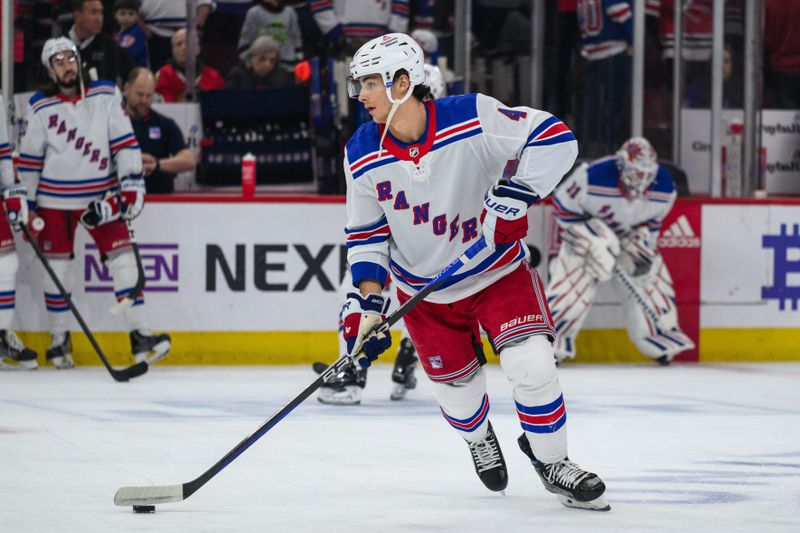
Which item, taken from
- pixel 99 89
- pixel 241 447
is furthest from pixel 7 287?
pixel 241 447

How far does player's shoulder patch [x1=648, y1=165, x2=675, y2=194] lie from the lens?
684cm

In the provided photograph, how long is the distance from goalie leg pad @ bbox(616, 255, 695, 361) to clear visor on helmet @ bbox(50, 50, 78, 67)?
108 inches

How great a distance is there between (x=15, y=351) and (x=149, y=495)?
3.38 m

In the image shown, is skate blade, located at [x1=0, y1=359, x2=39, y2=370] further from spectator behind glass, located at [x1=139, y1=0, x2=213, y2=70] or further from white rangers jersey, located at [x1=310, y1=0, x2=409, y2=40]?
white rangers jersey, located at [x1=310, y1=0, x2=409, y2=40]

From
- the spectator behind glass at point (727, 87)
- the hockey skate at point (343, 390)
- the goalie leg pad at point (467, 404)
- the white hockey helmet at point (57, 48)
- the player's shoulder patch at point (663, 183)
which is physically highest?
the white hockey helmet at point (57, 48)

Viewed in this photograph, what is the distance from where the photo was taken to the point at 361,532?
305 centimetres

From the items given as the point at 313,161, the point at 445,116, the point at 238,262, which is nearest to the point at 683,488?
the point at 445,116

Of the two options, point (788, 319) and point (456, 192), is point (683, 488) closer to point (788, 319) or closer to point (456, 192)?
point (456, 192)

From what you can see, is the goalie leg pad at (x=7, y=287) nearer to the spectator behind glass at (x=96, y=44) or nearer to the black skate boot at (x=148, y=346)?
the black skate boot at (x=148, y=346)

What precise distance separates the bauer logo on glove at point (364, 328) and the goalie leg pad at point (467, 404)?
209 millimetres

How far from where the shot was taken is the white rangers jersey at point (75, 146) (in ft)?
21.1

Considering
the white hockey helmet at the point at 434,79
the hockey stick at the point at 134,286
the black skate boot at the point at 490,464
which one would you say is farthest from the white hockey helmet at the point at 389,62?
the hockey stick at the point at 134,286

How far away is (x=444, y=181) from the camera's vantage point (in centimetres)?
344

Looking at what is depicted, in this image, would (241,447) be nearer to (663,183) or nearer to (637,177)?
(637,177)
